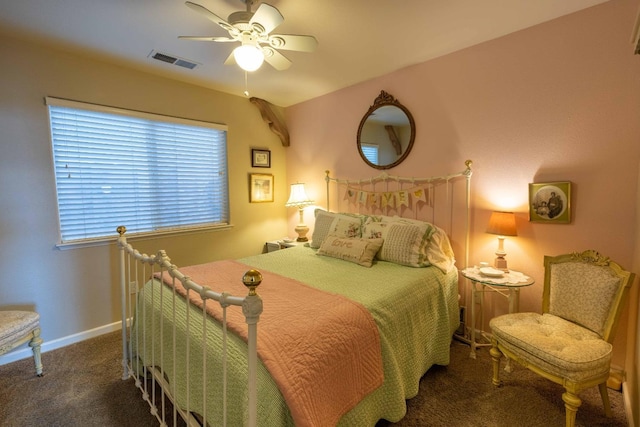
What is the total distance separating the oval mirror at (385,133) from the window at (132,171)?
1685mm

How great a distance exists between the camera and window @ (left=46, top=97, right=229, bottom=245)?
2486 millimetres

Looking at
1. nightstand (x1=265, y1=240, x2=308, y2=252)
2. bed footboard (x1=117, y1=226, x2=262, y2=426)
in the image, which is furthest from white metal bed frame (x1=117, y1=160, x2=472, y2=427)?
nightstand (x1=265, y1=240, x2=308, y2=252)

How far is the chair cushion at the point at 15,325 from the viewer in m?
1.86

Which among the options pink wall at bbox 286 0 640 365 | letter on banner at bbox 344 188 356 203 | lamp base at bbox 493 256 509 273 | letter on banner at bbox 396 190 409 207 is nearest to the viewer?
pink wall at bbox 286 0 640 365

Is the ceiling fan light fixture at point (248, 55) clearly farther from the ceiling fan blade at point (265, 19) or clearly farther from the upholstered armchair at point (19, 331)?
the upholstered armchair at point (19, 331)

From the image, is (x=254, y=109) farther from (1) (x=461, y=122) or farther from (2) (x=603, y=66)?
(2) (x=603, y=66)

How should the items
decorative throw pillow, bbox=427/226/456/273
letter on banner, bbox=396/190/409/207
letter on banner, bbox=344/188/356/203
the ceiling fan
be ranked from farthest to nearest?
letter on banner, bbox=344/188/356/203 < letter on banner, bbox=396/190/409/207 < decorative throw pillow, bbox=427/226/456/273 < the ceiling fan

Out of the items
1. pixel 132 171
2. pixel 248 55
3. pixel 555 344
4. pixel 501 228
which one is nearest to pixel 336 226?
pixel 501 228

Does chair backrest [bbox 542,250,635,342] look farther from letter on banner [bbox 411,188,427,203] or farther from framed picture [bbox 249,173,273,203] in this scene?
framed picture [bbox 249,173,273,203]

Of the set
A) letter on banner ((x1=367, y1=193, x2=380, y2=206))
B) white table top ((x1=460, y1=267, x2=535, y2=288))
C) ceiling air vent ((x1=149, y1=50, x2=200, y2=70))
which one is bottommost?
white table top ((x1=460, y1=267, x2=535, y2=288))

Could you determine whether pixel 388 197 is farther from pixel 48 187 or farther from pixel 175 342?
pixel 48 187

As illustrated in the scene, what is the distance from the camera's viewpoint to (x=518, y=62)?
2.19 m

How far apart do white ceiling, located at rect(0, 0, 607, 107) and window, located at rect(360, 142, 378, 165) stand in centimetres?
76

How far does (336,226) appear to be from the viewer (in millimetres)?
2848
